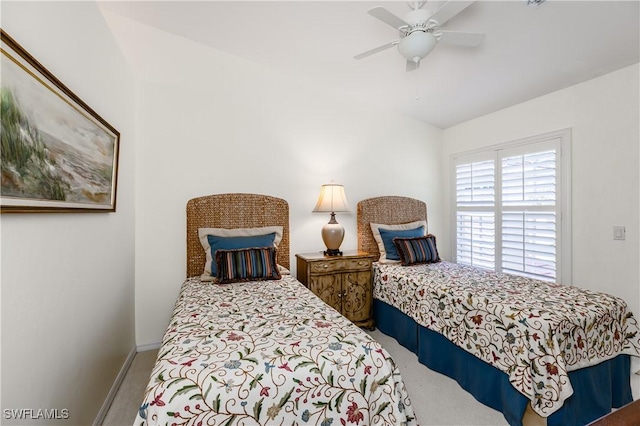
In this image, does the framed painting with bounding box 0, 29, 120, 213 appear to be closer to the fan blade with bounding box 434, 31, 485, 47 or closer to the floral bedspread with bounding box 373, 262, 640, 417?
the fan blade with bounding box 434, 31, 485, 47

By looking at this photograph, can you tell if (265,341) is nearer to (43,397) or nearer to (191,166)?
(43,397)

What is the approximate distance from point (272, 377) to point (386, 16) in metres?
1.99

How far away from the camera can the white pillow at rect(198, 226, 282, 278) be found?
2677mm

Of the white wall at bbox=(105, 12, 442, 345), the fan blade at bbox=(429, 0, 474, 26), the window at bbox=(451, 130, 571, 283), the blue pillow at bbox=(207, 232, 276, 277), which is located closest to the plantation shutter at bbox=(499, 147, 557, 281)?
the window at bbox=(451, 130, 571, 283)

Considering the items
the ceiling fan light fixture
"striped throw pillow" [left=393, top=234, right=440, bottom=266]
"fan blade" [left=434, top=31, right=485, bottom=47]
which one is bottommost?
"striped throw pillow" [left=393, top=234, right=440, bottom=266]

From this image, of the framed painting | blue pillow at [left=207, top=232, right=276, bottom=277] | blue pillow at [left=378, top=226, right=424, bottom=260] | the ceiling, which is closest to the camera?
the framed painting

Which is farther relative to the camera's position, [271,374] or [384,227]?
[384,227]

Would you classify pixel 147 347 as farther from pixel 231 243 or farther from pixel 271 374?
pixel 271 374

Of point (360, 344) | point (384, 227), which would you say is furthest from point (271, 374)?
point (384, 227)

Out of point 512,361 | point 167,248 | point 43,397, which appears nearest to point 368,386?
point 512,361

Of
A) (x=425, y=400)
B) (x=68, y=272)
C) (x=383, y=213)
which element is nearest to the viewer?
(x=68, y=272)

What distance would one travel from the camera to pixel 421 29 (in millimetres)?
1877

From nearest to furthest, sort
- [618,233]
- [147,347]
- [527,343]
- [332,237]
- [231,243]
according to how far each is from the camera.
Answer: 1. [527,343]
2. [618,233]
3. [231,243]
4. [147,347]
5. [332,237]

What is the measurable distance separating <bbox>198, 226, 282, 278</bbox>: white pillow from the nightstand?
389mm
